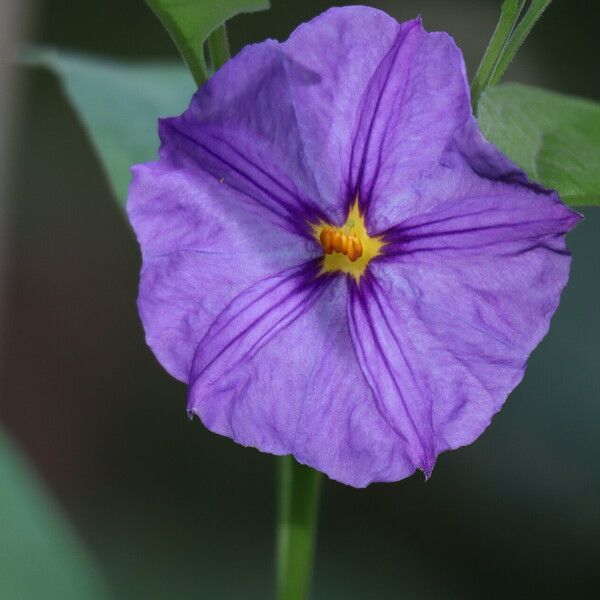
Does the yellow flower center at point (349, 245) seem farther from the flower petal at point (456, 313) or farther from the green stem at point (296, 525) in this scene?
the green stem at point (296, 525)

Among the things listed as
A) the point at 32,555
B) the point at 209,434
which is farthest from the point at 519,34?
the point at 209,434

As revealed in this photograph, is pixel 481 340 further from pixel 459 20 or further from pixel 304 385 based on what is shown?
pixel 459 20

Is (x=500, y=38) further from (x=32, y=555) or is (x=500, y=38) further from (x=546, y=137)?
(x=32, y=555)

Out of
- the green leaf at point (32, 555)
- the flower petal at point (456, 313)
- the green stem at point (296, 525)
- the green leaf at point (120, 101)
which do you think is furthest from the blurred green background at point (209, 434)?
the flower petal at point (456, 313)

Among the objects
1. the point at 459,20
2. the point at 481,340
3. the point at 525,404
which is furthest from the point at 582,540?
the point at 481,340

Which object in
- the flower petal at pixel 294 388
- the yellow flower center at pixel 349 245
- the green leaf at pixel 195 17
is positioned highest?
the green leaf at pixel 195 17

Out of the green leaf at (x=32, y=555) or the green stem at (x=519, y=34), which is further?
the green leaf at (x=32, y=555)

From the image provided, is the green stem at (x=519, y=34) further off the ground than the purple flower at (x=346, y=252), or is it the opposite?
the green stem at (x=519, y=34)
